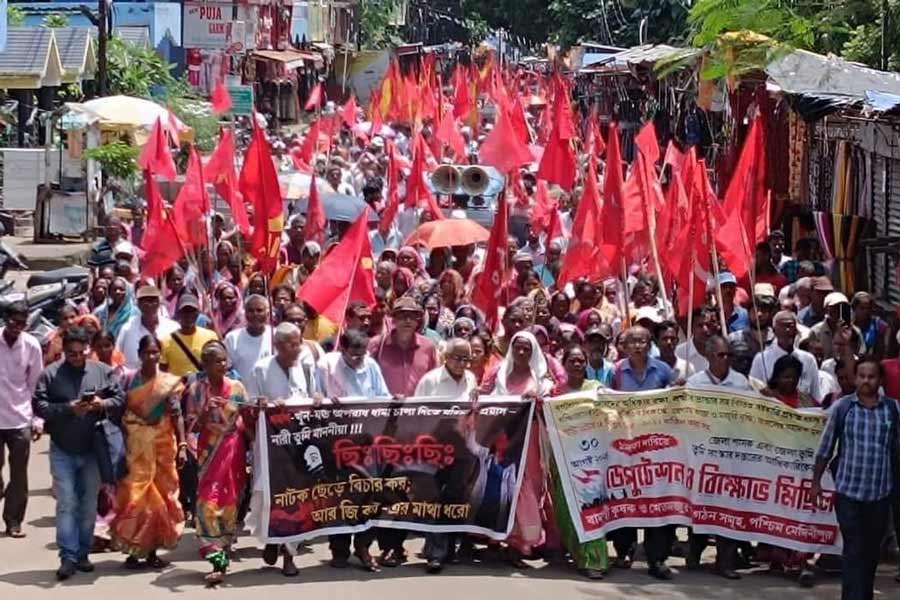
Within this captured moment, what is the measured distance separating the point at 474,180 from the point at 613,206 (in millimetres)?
7265

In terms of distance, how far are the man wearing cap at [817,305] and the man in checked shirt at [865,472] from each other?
3.81 metres

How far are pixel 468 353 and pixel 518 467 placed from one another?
2.30 ft

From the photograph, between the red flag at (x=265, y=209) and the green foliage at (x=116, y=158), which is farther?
the green foliage at (x=116, y=158)

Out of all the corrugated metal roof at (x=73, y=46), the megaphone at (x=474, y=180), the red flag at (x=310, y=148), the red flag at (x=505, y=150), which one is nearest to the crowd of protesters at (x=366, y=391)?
the megaphone at (x=474, y=180)

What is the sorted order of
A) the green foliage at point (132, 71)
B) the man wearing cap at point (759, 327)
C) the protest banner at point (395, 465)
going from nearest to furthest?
the protest banner at point (395, 465), the man wearing cap at point (759, 327), the green foliage at point (132, 71)

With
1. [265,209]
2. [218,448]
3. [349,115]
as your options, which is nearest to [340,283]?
[265,209]

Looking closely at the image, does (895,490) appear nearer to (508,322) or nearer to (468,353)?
(468,353)

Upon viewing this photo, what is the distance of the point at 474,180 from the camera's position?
66.6 feet

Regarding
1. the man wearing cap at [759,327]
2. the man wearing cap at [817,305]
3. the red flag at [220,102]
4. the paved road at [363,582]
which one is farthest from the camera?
the red flag at [220,102]

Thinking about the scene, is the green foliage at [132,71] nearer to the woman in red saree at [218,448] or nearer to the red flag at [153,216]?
the red flag at [153,216]

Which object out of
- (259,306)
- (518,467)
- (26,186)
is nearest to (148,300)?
(259,306)

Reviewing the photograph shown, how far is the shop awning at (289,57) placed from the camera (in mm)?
54656

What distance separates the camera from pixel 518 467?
9.77 metres

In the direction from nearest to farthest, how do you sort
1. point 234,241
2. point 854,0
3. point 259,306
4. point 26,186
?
1. point 259,306
2. point 854,0
3. point 234,241
4. point 26,186
